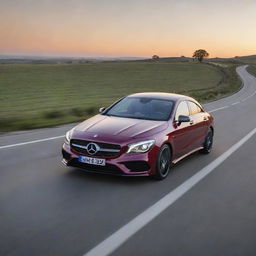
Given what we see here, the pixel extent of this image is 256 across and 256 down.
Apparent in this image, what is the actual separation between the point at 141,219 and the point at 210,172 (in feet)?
11.2

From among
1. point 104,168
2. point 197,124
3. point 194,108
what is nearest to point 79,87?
point 194,108

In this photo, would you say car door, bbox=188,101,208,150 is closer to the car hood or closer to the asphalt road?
the asphalt road

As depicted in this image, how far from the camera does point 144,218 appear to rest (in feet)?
19.1

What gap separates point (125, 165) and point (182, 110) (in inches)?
95.3

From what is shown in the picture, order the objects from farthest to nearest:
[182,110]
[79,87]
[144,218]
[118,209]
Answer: [79,87]
[182,110]
[118,209]
[144,218]

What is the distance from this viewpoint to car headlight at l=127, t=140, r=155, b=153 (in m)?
7.61

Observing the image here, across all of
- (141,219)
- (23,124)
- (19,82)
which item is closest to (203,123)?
(141,219)

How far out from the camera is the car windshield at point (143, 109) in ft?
29.2

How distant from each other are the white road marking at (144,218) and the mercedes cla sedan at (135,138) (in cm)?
53

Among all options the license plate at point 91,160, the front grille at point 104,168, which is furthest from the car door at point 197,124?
the license plate at point 91,160

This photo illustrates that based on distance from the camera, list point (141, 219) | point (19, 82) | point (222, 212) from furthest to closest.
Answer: point (19, 82) → point (222, 212) → point (141, 219)

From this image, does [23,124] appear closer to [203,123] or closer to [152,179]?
[203,123]

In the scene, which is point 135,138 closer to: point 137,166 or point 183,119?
point 137,166

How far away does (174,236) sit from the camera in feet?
17.1
